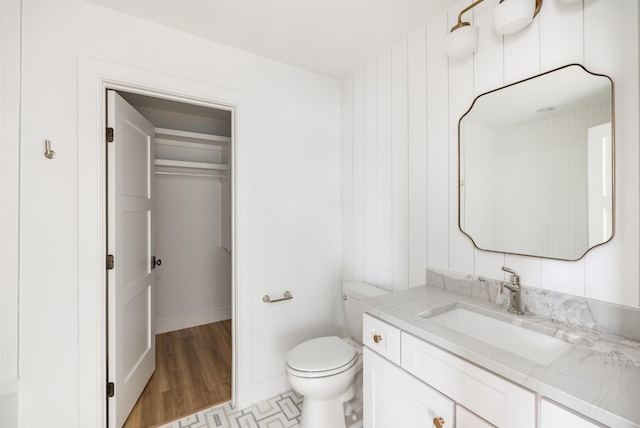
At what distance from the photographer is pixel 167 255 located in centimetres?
305

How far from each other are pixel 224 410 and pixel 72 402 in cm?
85

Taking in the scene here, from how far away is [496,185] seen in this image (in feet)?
4.50

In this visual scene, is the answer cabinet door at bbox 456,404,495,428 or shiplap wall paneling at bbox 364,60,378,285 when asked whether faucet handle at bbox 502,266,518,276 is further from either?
shiplap wall paneling at bbox 364,60,378,285

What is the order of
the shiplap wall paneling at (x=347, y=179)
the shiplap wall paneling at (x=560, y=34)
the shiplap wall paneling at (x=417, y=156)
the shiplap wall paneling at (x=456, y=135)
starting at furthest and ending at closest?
the shiplap wall paneling at (x=347, y=179), the shiplap wall paneling at (x=417, y=156), the shiplap wall paneling at (x=456, y=135), the shiplap wall paneling at (x=560, y=34)

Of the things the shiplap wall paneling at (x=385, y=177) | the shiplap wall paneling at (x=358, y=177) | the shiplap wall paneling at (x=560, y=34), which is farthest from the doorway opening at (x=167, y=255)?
the shiplap wall paneling at (x=560, y=34)

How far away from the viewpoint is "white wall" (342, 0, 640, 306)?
1003mm

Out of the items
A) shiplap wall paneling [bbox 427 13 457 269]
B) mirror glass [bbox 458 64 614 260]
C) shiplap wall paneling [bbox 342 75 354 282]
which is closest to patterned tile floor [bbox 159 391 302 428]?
shiplap wall paneling [bbox 342 75 354 282]

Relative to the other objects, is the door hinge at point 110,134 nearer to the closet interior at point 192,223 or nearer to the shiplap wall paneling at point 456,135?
the closet interior at point 192,223

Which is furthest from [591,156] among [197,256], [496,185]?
[197,256]

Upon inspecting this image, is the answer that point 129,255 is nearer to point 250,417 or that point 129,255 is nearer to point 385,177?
point 250,417

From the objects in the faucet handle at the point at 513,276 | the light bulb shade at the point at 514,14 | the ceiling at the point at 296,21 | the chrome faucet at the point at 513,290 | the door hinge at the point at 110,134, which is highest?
the ceiling at the point at 296,21

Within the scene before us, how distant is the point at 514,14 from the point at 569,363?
4.22ft

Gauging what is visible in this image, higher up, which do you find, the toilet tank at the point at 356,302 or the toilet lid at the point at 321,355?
the toilet tank at the point at 356,302

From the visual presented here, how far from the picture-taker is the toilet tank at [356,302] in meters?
1.89
